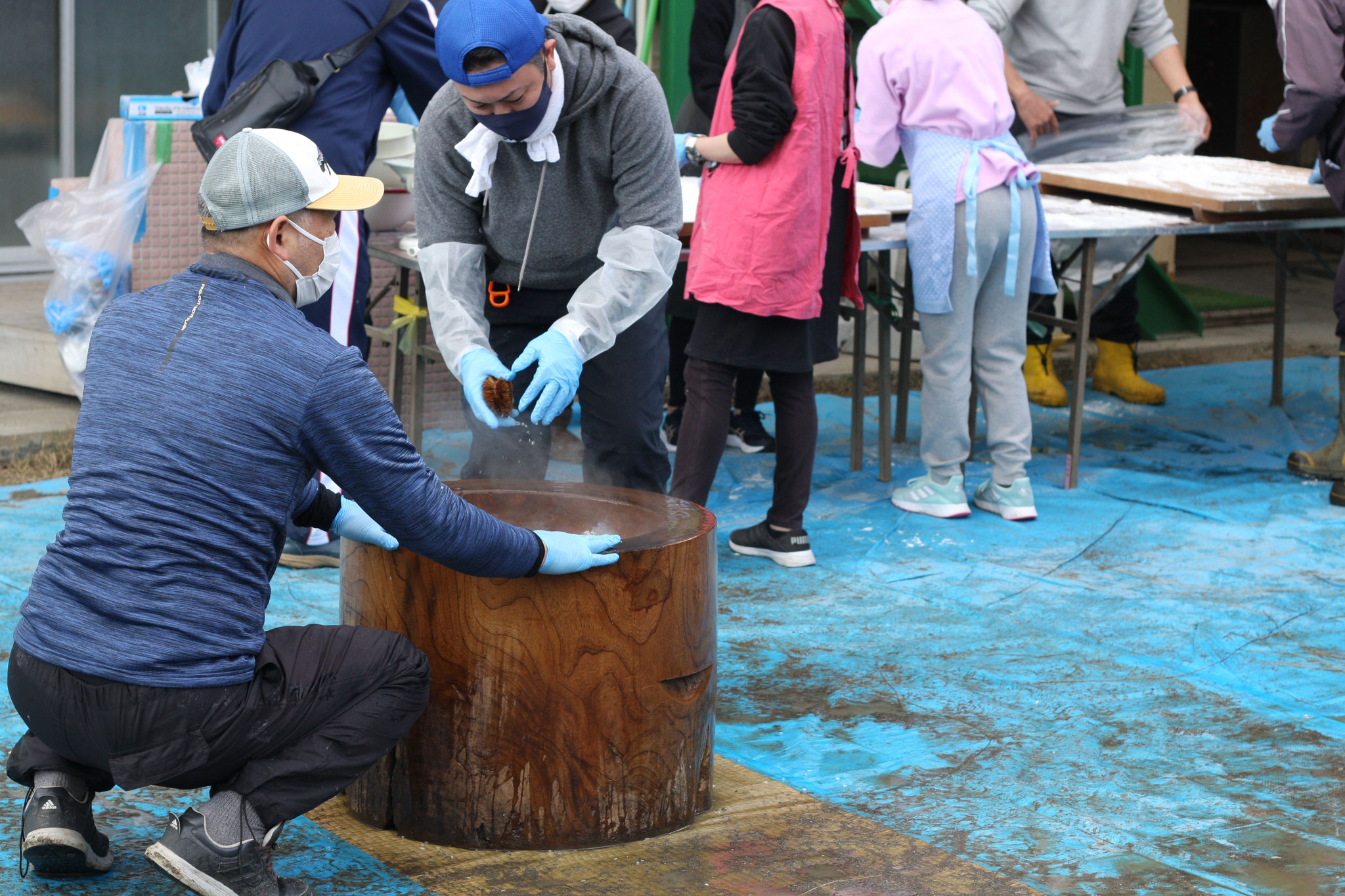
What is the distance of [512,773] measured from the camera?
2562 millimetres

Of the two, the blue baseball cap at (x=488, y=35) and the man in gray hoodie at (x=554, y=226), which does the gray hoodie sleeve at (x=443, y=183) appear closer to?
the man in gray hoodie at (x=554, y=226)

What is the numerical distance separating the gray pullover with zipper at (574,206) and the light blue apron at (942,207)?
1604 millimetres

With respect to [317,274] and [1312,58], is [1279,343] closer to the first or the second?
[1312,58]

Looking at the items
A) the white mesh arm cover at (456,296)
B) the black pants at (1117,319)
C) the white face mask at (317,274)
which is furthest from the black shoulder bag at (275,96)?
the black pants at (1117,319)

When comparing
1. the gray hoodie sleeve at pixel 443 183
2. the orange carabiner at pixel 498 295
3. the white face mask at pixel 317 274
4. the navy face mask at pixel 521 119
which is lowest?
the orange carabiner at pixel 498 295

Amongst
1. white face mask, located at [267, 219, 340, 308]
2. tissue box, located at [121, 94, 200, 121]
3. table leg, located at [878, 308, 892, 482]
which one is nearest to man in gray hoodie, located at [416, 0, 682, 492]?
white face mask, located at [267, 219, 340, 308]

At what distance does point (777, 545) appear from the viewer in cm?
450

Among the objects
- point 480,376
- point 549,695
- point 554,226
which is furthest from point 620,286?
point 549,695

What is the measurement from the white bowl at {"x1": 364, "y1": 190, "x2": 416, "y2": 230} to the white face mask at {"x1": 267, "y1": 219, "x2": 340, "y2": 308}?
2.71 m

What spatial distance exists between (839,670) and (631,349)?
92cm

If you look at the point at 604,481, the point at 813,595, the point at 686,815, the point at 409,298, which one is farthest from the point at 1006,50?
the point at 686,815

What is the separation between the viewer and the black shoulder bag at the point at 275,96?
392 centimetres

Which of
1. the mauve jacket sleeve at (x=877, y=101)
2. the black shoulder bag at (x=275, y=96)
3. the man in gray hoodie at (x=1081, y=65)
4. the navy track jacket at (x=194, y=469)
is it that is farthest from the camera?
the man in gray hoodie at (x=1081, y=65)

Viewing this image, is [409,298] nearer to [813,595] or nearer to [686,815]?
[813,595]
